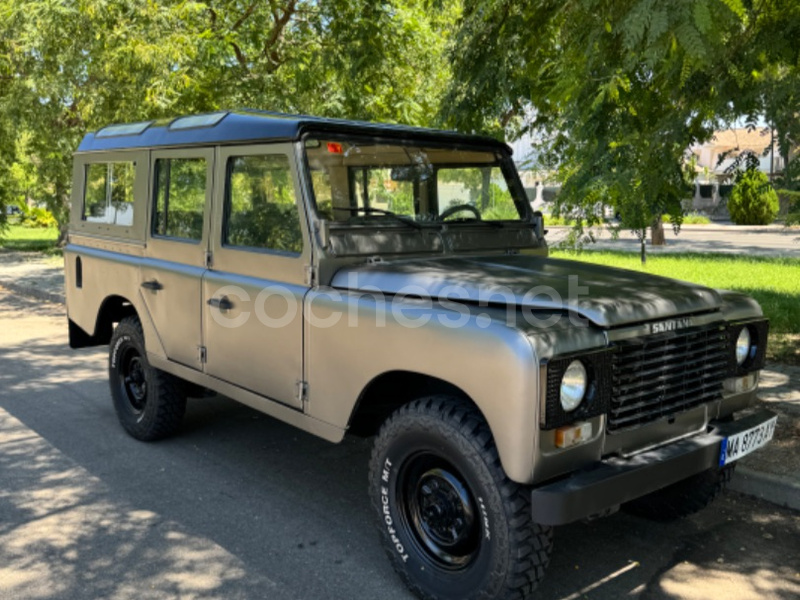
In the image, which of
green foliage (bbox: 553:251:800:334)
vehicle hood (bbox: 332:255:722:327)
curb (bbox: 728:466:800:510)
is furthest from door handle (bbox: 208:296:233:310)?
green foliage (bbox: 553:251:800:334)

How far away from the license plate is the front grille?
20cm

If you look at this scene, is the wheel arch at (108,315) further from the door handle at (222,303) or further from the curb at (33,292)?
the curb at (33,292)

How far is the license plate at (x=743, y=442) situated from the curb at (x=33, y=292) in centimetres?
1122

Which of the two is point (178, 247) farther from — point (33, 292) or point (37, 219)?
point (37, 219)

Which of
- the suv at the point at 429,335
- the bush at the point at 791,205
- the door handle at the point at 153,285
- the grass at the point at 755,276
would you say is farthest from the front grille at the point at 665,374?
the door handle at the point at 153,285

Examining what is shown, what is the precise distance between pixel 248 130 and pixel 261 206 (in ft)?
1.41

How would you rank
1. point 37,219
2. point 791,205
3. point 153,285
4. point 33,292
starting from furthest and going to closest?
point 37,219 < point 33,292 < point 153,285 < point 791,205

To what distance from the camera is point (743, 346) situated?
385 cm

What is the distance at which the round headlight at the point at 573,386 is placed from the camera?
2980 mm

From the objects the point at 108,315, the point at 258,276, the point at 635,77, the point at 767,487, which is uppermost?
the point at 635,77

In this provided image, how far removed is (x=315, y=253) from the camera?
3891mm

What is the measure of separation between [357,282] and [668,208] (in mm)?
2510

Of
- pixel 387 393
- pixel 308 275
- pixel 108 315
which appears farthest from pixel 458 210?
pixel 108 315

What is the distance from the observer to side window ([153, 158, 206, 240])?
4.74 metres
